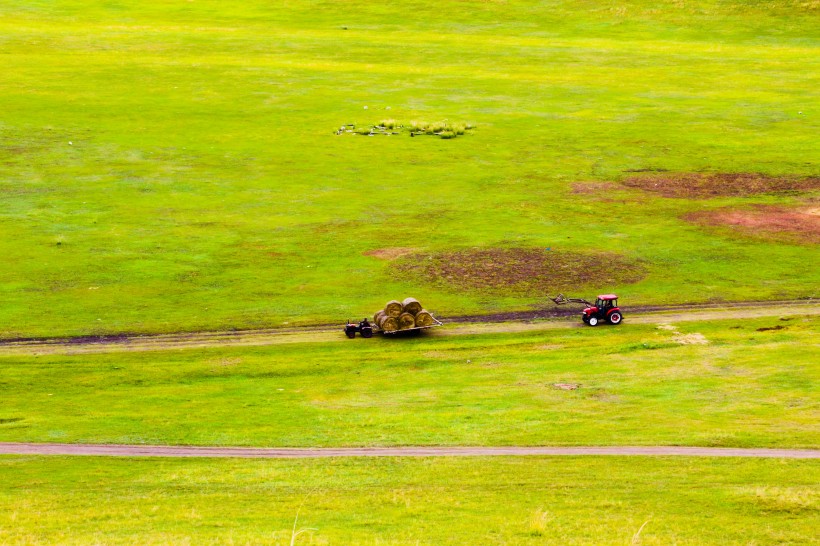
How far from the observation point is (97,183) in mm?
83562

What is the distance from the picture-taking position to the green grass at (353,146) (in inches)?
2457

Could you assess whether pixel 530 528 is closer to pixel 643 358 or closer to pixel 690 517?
pixel 690 517

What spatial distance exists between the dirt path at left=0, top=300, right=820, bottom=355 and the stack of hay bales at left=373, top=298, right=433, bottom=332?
760 millimetres

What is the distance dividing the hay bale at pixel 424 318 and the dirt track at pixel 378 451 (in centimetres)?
1548

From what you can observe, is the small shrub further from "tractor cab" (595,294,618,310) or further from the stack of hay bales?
the stack of hay bales

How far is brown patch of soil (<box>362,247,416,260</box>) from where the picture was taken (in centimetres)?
6712

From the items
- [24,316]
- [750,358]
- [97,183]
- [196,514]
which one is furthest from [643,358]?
[97,183]

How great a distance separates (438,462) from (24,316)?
29012mm

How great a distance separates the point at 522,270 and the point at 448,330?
10954mm

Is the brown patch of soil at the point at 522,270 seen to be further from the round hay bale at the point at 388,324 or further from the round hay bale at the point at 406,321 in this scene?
the round hay bale at the point at 388,324

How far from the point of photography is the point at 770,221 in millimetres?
74688

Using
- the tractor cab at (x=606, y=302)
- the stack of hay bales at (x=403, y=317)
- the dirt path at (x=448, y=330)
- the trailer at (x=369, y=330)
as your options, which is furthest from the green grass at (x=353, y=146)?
the tractor cab at (x=606, y=302)

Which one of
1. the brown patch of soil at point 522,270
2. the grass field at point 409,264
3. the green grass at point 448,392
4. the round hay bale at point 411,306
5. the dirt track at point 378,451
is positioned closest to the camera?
the grass field at point 409,264

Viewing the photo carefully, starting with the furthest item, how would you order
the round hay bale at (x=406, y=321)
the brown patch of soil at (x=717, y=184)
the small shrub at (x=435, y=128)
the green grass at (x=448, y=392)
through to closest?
the small shrub at (x=435, y=128) < the brown patch of soil at (x=717, y=184) < the round hay bale at (x=406, y=321) < the green grass at (x=448, y=392)
